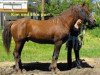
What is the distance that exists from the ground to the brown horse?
0.33 m

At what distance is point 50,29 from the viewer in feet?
36.3

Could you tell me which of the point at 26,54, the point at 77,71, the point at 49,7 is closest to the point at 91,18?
the point at 77,71

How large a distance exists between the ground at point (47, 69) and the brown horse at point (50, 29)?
325 mm

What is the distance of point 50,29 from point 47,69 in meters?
1.59

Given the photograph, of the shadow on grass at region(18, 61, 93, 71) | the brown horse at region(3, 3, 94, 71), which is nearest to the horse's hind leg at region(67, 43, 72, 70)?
the shadow on grass at region(18, 61, 93, 71)

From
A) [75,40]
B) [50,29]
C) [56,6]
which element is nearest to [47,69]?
[75,40]

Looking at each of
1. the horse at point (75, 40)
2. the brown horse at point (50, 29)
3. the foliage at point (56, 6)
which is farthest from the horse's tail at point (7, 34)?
the foliage at point (56, 6)

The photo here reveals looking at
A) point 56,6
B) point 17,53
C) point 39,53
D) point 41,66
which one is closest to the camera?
point 17,53

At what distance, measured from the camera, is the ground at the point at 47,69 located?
36.1ft

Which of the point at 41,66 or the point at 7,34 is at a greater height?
the point at 7,34

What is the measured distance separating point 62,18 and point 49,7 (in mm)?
19862

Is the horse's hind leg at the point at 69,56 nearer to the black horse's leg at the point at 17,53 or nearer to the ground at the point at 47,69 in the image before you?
the ground at the point at 47,69

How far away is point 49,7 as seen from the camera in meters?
31.0

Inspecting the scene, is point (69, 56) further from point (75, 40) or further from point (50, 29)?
point (50, 29)
